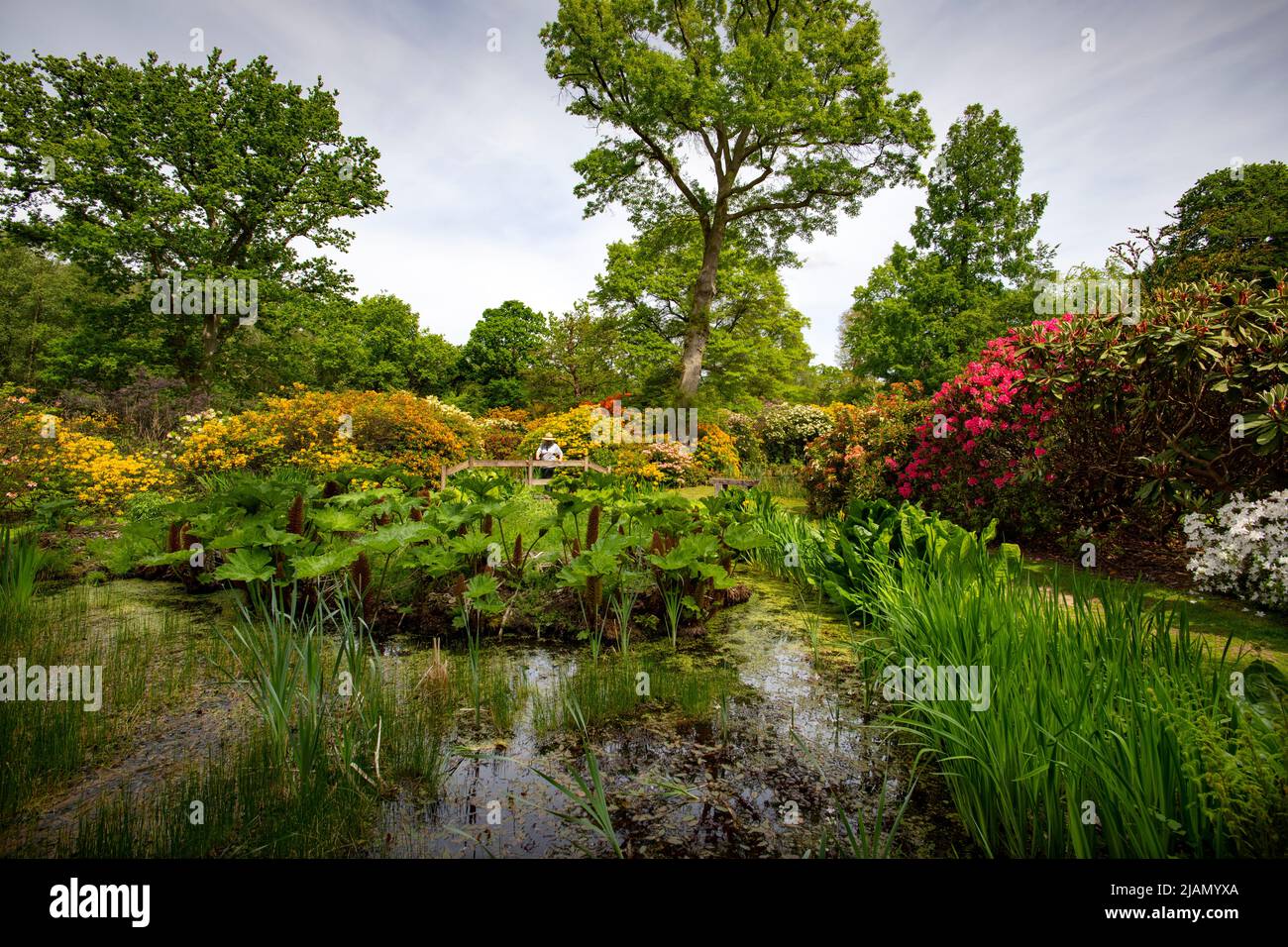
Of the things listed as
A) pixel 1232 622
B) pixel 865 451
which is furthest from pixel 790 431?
pixel 1232 622

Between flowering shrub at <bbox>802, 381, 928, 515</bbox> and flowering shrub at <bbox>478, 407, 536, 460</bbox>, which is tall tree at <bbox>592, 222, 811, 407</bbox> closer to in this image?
flowering shrub at <bbox>478, 407, 536, 460</bbox>

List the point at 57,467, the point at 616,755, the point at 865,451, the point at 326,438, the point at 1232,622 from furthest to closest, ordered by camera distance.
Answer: the point at 326,438
the point at 865,451
the point at 57,467
the point at 1232,622
the point at 616,755

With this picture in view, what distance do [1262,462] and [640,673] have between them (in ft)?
14.9

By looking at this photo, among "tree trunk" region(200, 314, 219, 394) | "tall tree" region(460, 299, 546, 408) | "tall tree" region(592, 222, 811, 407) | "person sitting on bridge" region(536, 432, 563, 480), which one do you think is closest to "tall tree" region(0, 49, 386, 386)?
"tree trunk" region(200, 314, 219, 394)

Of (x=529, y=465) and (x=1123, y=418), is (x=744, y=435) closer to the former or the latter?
(x=529, y=465)

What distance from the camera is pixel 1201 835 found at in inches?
47.9

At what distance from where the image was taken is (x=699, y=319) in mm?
14539

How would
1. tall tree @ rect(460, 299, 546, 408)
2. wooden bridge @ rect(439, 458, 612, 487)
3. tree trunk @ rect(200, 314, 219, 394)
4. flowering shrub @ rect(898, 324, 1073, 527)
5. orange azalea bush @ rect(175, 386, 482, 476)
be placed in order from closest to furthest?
1. flowering shrub @ rect(898, 324, 1073, 527)
2. orange azalea bush @ rect(175, 386, 482, 476)
3. wooden bridge @ rect(439, 458, 612, 487)
4. tree trunk @ rect(200, 314, 219, 394)
5. tall tree @ rect(460, 299, 546, 408)

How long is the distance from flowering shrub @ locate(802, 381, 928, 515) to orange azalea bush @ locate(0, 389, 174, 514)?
28.2ft

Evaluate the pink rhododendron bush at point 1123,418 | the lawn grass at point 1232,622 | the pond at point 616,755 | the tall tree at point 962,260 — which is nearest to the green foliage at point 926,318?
the tall tree at point 962,260

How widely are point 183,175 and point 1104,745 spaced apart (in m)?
23.6

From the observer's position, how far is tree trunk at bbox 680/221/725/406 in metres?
14.6
